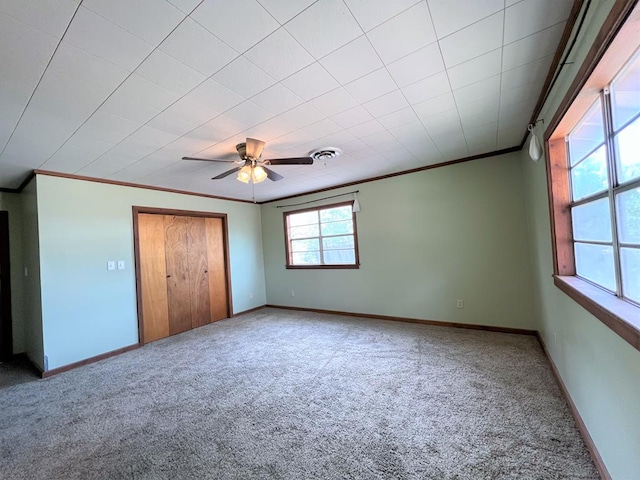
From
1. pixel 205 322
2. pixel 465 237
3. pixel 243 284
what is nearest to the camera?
pixel 465 237

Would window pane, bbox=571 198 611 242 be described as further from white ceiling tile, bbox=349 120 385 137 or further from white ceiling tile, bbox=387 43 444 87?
white ceiling tile, bbox=349 120 385 137

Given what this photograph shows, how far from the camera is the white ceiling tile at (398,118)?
229cm

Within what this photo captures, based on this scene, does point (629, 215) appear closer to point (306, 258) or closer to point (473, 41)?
point (473, 41)

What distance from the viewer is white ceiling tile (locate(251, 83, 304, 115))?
6.09 feet

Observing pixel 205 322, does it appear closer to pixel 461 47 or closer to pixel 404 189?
pixel 404 189

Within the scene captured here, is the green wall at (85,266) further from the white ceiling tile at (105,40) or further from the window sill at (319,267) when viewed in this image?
the white ceiling tile at (105,40)

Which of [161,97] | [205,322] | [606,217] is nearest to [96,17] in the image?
[161,97]

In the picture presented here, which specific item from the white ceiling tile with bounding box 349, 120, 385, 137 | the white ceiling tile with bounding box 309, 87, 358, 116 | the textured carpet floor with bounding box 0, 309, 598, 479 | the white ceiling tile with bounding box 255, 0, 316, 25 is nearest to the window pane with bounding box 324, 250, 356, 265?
the textured carpet floor with bounding box 0, 309, 598, 479

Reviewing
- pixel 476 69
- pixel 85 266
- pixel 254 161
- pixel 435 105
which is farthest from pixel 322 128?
pixel 85 266

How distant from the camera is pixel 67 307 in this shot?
3281 mm

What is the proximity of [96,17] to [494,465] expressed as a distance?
3051 millimetres

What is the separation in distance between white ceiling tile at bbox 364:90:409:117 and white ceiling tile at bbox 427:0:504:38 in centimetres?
59

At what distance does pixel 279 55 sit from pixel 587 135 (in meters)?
1.97

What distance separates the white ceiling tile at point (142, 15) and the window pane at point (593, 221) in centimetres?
239
